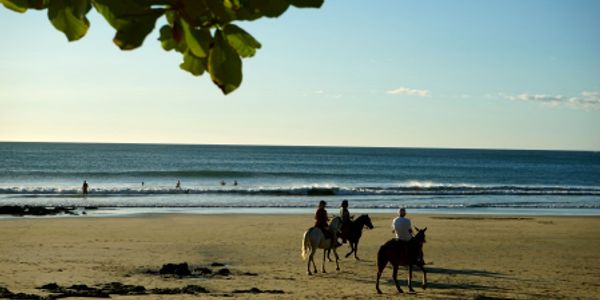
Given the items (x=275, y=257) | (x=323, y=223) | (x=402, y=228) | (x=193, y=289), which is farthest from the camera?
(x=275, y=257)

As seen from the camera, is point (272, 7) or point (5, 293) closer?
point (272, 7)

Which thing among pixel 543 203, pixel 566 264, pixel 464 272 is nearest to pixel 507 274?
pixel 464 272

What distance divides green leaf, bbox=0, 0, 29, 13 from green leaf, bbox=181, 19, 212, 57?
1.02ft

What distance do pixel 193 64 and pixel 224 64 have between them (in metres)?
0.13

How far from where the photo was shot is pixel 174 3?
1194 millimetres

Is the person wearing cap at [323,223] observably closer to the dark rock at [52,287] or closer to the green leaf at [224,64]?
the dark rock at [52,287]

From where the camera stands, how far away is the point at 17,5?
1290mm

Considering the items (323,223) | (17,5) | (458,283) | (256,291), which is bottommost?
(256,291)

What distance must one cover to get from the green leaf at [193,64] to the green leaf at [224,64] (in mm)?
87

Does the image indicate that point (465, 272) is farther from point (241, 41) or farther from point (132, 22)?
point (132, 22)

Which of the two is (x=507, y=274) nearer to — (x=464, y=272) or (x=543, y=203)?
(x=464, y=272)

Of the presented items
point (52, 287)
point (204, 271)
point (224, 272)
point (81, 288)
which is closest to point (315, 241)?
point (224, 272)

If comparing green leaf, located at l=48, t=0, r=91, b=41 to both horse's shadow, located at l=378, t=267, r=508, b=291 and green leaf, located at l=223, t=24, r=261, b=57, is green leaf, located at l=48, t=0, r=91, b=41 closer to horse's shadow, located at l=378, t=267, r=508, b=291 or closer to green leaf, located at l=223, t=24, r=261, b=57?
green leaf, located at l=223, t=24, r=261, b=57

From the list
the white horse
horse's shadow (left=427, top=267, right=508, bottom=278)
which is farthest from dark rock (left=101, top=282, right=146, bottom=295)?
horse's shadow (left=427, top=267, right=508, bottom=278)
